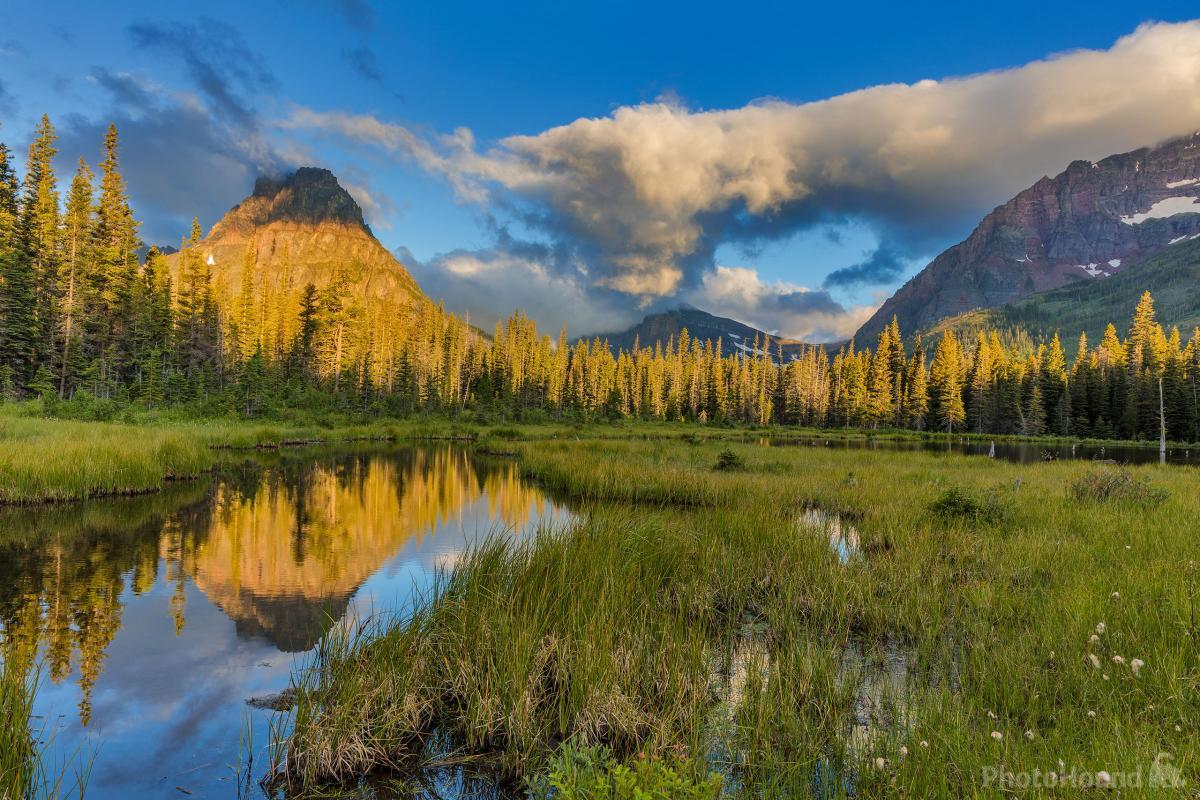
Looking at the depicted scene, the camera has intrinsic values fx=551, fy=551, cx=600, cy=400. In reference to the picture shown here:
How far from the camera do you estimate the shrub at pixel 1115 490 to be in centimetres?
1619

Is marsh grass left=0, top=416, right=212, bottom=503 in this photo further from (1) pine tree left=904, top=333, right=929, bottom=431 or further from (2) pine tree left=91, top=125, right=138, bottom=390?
(1) pine tree left=904, top=333, right=929, bottom=431

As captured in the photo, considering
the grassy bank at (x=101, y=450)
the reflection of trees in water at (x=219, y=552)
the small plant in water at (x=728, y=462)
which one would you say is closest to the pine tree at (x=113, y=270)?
the grassy bank at (x=101, y=450)

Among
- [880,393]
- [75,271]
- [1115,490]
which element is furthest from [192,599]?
[880,393]

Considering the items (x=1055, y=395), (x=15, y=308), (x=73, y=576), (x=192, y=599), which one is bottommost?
(x=192, y=599)

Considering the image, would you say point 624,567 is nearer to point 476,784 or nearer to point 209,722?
point 476,784

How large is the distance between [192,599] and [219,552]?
11.7 feet

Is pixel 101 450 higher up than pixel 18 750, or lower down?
higher up

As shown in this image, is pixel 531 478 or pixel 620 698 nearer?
pixel 620 698

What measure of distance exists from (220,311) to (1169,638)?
3861 inches

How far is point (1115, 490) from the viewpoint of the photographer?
56.7 feet

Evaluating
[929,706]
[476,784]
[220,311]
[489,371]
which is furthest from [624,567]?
[489,371]

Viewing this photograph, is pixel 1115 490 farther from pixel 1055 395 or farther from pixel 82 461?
pixel 1055 395

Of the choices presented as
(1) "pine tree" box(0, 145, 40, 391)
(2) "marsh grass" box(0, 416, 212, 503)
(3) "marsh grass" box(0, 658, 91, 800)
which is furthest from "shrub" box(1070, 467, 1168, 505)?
(1) "pine tree" box(0, 145, 40, 391)

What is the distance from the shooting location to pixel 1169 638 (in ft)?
20.8
